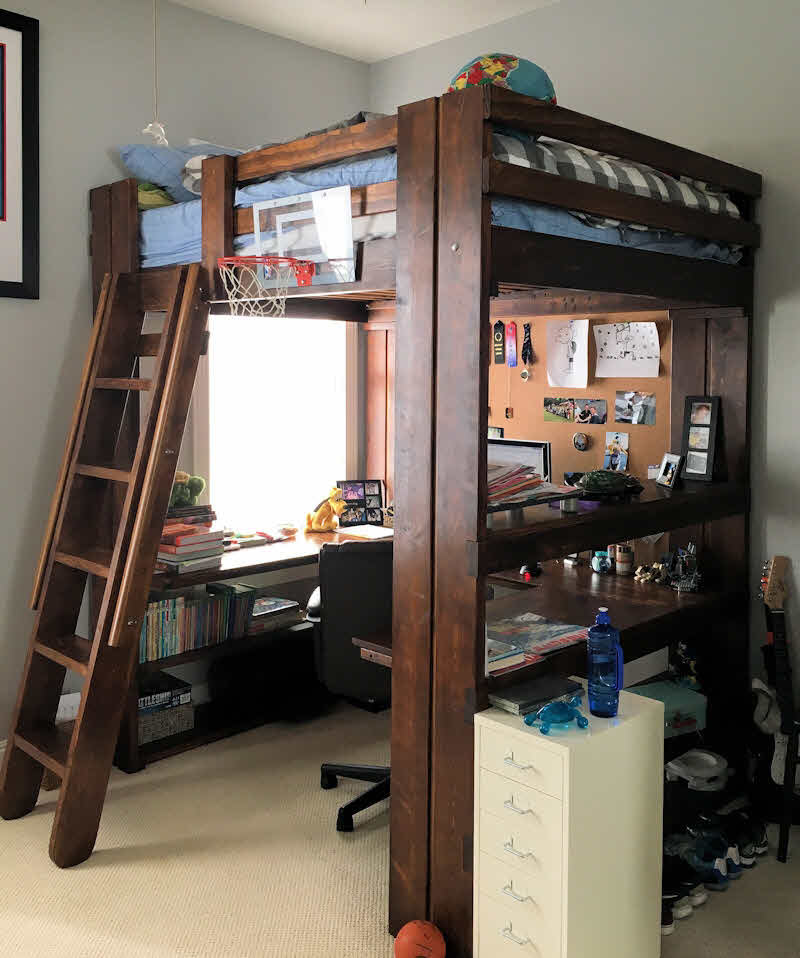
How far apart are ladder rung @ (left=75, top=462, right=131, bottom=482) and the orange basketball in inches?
59.3

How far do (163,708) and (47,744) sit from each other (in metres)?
0.57

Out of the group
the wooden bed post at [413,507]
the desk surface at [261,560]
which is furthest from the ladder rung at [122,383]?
the wooden bed post at [413,507]

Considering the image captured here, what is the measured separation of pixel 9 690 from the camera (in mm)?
3320

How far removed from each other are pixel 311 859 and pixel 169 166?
2.30m

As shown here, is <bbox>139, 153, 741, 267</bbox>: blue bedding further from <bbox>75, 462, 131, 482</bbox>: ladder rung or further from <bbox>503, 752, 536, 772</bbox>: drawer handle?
<bbox>503, 752, 536, 772</bbox>: drawer handle

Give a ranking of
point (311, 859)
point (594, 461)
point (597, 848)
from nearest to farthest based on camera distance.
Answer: point (597, 848) → point (311, 859) → point (594, 461)

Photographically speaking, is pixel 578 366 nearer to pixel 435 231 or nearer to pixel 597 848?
pixel 435 231

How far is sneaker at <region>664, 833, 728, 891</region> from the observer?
2592 millimetres

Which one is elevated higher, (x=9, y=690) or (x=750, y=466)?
(x=750, y=466)

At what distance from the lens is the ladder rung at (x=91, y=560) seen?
9.41 ft

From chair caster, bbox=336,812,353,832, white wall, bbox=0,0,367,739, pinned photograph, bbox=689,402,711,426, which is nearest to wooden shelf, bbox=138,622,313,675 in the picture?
white wall, bbox=0,0,367,739

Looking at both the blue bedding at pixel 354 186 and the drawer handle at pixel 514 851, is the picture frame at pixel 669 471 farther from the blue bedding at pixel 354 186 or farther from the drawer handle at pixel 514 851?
the drawer handle at pixel 514 851

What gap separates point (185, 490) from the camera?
3469mm

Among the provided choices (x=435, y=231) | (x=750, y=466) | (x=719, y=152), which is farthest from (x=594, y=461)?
(x=435, y=231)
